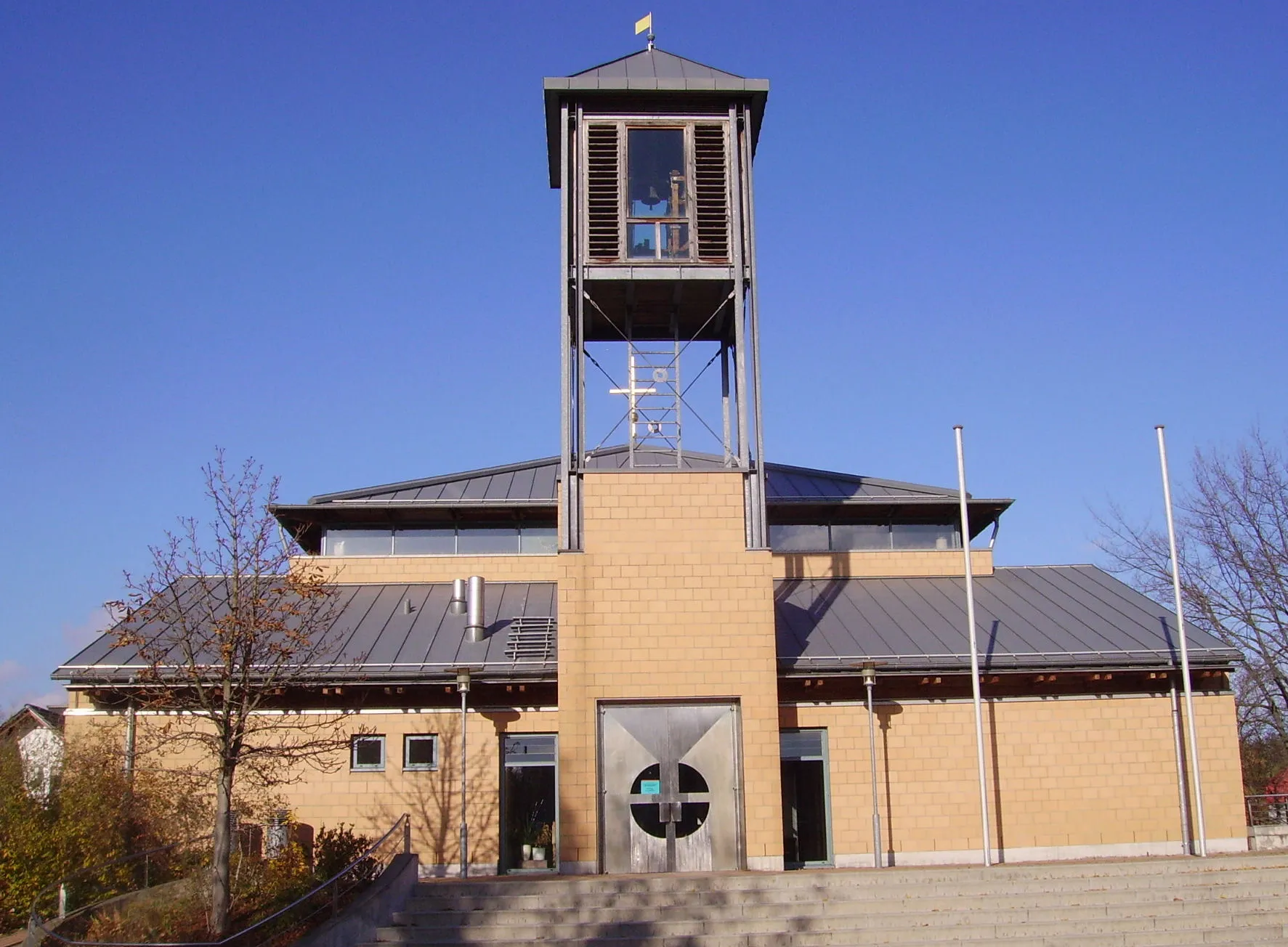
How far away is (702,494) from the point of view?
65.3ft

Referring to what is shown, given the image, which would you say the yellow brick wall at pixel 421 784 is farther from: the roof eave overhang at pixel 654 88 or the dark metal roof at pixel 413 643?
the roof eave overhang at pixel 654 88

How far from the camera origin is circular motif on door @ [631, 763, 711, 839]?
1883 centimetres

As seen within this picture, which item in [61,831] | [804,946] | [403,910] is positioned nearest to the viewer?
[804,946]

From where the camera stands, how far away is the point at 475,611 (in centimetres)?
2209

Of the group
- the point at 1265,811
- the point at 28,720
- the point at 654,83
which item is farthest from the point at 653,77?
the point at 28,720

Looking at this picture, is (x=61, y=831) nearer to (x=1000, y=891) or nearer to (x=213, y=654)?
(x=213, y=654)

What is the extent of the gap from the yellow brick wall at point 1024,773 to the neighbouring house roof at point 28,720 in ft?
85.6

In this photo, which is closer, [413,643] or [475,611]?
[413,643]

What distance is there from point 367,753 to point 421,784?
1031 millimetres

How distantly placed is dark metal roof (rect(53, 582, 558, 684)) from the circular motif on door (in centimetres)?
255

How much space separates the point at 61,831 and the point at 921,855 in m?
12.7

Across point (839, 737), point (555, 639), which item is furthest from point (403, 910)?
point (839, 737)

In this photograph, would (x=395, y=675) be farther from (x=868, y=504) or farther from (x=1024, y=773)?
(x=868, y=504)

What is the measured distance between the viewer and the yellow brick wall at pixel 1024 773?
2062cm
